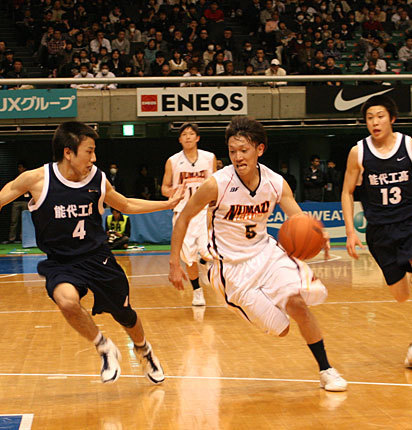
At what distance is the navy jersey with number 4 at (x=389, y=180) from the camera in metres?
5.08

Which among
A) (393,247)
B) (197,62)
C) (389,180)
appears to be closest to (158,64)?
(197,62)

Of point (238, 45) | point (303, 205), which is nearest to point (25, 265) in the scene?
point (303, 205)

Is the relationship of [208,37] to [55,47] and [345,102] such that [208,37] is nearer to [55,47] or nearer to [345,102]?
[55,47]

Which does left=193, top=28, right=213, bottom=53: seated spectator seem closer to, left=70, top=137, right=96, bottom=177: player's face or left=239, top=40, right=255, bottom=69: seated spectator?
left=239, top=40, right=255, bottom=69: seated spectator

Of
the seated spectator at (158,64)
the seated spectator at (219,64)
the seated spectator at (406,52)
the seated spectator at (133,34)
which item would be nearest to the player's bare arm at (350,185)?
the seated spectator at (158,64)

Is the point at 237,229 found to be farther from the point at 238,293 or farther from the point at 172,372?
the point at 172,372

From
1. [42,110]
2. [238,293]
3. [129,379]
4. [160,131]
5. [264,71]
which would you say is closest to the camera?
[238,293]

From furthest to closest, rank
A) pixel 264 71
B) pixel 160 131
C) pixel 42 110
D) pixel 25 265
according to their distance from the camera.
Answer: pixel 160 131, pixel 264 71, pixel 42 110, pixel 25 265

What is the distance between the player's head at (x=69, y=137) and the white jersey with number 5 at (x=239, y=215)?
0.93 m

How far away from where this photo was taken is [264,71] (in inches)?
706

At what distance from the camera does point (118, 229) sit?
15.4 m

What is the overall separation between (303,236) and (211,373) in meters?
1.27

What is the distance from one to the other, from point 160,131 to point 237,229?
51.0ft

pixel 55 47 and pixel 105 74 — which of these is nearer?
pixel 105 74
